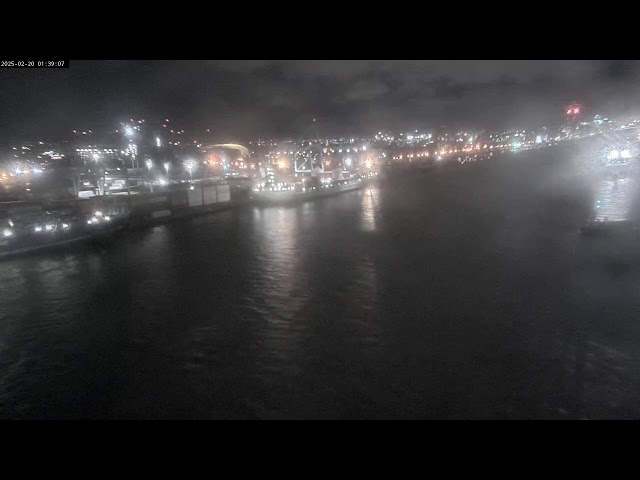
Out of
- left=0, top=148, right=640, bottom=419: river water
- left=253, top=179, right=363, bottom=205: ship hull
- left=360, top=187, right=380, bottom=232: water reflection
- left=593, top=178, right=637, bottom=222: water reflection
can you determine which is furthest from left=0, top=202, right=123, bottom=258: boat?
left=593, top=178, right=637, bottom=222: water reflection

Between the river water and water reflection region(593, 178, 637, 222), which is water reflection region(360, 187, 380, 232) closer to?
the river water

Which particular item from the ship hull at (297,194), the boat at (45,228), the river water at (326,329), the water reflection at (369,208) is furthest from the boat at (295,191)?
the river water at (326,329)

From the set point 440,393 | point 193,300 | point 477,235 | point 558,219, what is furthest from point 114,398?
point 558,219

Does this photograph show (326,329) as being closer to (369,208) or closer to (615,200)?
(369,208)

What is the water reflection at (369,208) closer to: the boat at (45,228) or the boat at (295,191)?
the boat at (295,191)

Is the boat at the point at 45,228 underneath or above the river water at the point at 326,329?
above

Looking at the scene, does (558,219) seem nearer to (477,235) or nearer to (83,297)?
(477,235)
